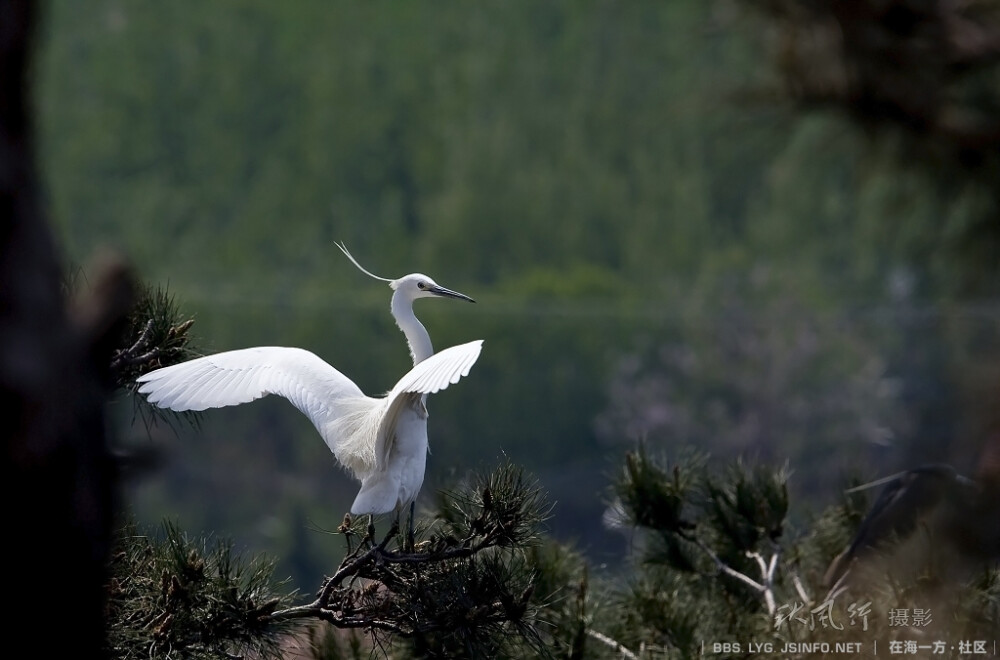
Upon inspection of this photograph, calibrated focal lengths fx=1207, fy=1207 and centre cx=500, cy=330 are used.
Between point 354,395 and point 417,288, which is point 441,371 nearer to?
point 354,395

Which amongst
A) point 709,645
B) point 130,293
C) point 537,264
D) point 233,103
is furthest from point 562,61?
point 130,293

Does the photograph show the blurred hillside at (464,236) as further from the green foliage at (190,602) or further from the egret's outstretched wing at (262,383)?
the green foliage at (190,602)

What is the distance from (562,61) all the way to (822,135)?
17246 millimetres

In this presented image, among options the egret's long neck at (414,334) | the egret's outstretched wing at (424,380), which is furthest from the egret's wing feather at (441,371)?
the egret's long neck at (414,334)

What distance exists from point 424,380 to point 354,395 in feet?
1.57

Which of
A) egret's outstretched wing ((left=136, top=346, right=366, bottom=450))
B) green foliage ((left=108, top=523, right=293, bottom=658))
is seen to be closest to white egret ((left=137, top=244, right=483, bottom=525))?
egret's outstretched wing ((left=136, top=346, right=366, bottom=450))

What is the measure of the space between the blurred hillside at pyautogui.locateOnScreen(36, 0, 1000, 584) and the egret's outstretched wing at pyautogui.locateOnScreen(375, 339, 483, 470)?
361 inches

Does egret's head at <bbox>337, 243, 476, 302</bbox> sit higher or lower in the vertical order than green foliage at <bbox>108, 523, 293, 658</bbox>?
higher

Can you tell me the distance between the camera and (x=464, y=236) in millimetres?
16375

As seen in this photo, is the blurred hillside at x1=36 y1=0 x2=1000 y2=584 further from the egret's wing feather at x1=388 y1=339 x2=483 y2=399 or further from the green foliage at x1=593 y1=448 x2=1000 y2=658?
the egret's wing feather at x1=388 y1=339 x2=483 y2=399

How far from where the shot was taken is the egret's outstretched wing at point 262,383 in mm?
2006

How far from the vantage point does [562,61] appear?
59.8 ft

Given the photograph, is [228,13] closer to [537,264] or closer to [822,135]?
[537,264]

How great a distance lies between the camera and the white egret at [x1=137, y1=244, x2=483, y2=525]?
195cm
